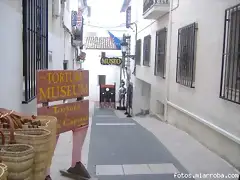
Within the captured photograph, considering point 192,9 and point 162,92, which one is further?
point 162,92

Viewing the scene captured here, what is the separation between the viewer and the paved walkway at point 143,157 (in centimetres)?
425

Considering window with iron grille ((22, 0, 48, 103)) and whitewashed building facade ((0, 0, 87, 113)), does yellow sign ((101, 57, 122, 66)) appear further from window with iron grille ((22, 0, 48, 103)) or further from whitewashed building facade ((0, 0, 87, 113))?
whitewashed building facade ((0, 0, 87, 113))

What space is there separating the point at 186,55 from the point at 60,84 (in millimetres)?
3857

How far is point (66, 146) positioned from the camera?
5.68 meters

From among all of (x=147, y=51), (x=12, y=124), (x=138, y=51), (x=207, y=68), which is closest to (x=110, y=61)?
(x=138, y=51)

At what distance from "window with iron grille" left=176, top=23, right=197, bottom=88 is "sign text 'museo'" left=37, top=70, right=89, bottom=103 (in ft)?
9.54

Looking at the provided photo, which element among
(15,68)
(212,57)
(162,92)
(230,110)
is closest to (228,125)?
(230,110)

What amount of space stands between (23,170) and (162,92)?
7.55 meters

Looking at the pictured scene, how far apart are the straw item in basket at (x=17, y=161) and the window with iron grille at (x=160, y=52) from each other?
24.2 ft

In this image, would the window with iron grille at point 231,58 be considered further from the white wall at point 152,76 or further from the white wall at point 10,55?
the white wall at point 152,76

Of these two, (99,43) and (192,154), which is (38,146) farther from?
(99,43)

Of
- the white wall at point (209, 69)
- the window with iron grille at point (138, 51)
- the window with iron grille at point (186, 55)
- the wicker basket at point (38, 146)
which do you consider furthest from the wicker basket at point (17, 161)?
the window with iron grille at point (138, 51)

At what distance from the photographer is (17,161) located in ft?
5.63

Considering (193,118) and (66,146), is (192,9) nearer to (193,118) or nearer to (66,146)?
(193,118)
